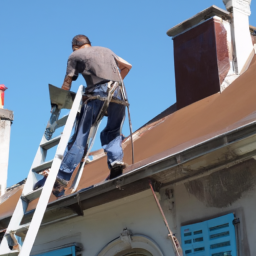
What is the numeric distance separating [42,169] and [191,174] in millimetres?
1798

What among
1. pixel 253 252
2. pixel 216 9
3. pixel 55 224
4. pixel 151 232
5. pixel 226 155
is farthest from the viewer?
pixel 216 9

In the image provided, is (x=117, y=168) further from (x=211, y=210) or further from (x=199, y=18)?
(x=199, y=18)

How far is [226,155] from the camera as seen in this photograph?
5.97 meters

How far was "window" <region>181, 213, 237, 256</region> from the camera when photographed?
5824mm

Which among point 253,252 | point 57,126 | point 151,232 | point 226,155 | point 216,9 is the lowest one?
point 253,252

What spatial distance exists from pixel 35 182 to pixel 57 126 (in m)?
0.71

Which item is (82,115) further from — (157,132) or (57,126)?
(157,132)

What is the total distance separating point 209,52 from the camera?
8.66 m

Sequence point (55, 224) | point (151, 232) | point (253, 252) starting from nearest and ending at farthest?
point (253, 252) → point (151, 232) → point (55, 224)

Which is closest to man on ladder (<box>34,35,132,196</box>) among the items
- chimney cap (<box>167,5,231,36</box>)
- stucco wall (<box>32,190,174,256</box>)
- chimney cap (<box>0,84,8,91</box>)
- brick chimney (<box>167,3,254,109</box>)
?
stucco wall (<box>32,190,174,256</box>)

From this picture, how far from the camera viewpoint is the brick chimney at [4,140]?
37.8ft

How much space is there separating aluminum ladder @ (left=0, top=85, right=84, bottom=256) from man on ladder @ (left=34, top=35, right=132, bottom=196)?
174 millimetres

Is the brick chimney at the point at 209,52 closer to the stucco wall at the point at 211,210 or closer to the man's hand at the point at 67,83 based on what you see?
the stucco wall at the point at 211,210

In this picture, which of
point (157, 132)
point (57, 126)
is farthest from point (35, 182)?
point (157, 132)
